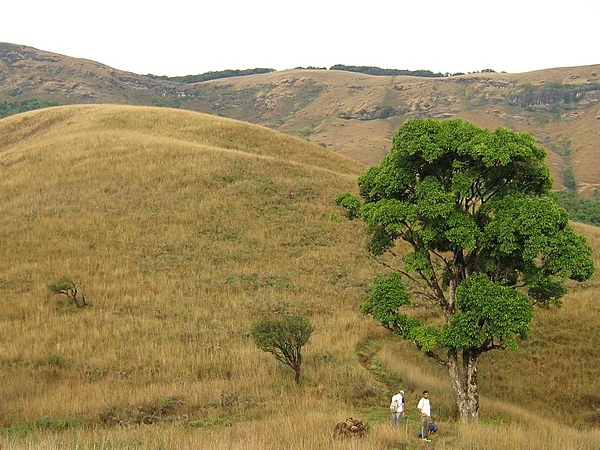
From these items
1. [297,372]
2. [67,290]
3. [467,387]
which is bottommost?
[67,290]

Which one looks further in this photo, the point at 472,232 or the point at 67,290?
the point at 67,290

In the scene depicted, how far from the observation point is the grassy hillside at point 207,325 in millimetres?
11750

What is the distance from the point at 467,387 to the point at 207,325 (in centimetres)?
1073

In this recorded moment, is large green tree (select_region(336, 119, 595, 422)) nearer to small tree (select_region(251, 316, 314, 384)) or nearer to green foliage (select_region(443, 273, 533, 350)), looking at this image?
green foliage (select_region(443, 273, 533, 350))

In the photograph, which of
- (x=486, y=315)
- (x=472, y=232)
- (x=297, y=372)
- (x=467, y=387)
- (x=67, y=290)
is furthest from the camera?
(x=67, y=290)

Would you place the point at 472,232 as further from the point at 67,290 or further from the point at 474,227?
the point at 67,290

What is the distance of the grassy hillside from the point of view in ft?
38.5

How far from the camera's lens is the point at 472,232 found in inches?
496

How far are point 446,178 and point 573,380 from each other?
33.4 ft


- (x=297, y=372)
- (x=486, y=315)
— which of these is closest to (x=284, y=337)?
(x=297, y=372)

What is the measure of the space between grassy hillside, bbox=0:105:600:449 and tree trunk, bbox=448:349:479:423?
0.57m

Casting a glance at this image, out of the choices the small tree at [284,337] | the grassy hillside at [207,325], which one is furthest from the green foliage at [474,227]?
the small tree at [284,337]

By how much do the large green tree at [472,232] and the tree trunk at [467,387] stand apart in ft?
0.09

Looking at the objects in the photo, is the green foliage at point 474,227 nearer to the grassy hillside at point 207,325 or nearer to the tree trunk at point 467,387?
the tree trunk at point 467,387
